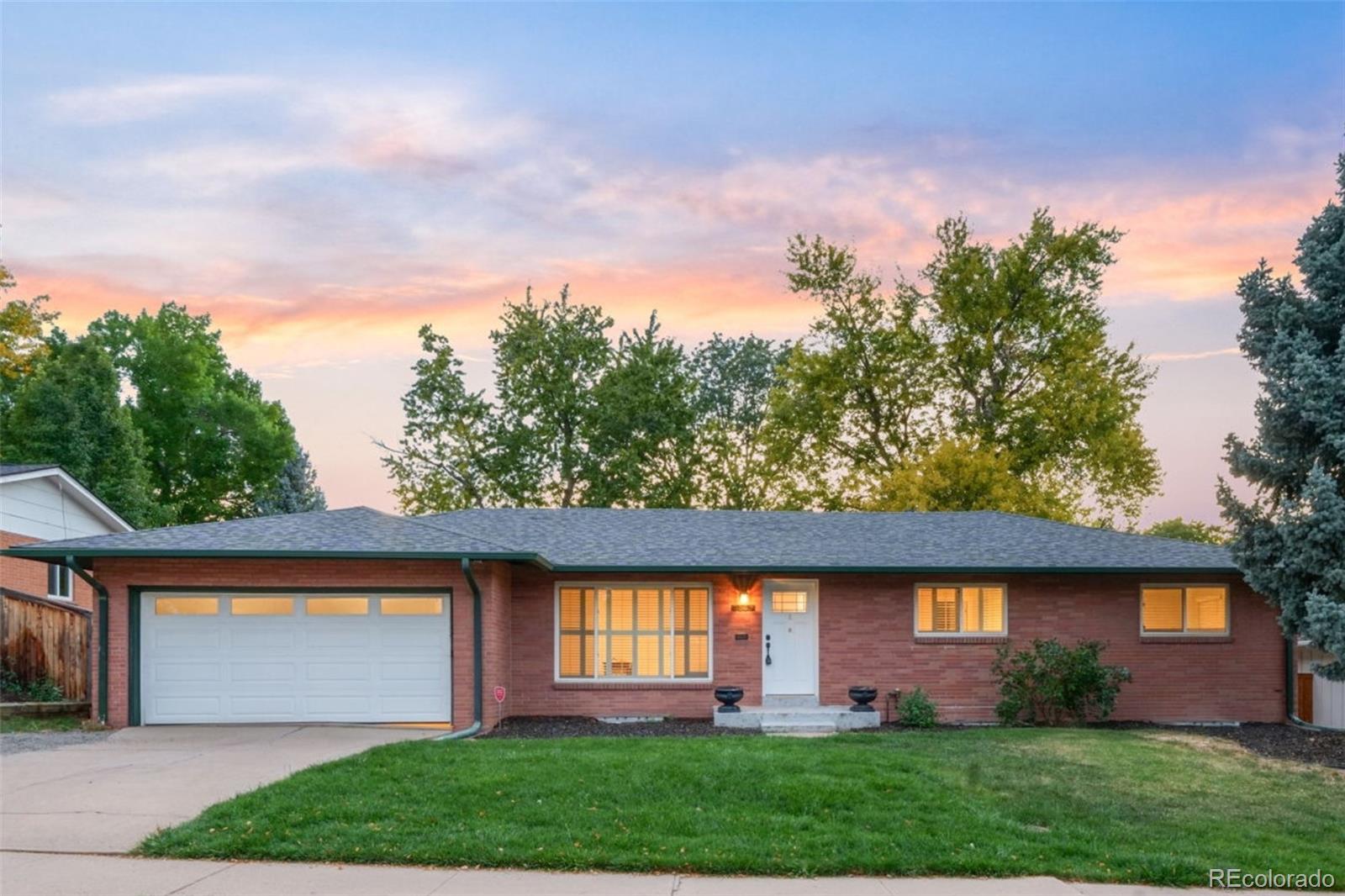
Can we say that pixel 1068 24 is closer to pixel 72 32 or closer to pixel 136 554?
pixel 72 32

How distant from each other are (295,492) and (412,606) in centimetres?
3142

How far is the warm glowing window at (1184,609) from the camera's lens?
1931 cm

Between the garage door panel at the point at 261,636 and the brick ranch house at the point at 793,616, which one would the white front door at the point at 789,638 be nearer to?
the brick ranch house at the point at 793,616

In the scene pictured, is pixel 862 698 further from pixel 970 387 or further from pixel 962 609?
pixel 970 387

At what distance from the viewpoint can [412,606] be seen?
1677 centimetres

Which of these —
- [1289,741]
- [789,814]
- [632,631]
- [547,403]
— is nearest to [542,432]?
[547,403]

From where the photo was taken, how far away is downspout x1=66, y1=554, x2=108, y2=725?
16.2m

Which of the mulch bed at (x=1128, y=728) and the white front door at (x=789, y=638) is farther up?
the white front door at (x=789, y=638)

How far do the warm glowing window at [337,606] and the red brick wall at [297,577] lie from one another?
0.25m

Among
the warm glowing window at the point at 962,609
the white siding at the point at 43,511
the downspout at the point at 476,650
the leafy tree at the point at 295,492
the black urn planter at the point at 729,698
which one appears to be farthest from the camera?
the leafy tree at the point at 295,492

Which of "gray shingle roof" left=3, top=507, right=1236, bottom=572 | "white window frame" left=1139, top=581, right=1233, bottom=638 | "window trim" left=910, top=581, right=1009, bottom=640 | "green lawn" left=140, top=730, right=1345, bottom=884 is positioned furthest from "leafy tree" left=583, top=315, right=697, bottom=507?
"green lawn" left=140, top=730, right=1345, bottom=884

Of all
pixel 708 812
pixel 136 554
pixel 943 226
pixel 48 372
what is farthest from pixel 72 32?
pixel 943 226

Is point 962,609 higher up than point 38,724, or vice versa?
point 962,609

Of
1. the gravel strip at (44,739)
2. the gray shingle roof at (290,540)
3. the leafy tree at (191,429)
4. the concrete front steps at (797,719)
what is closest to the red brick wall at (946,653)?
the concrete front steps at (797,719)
